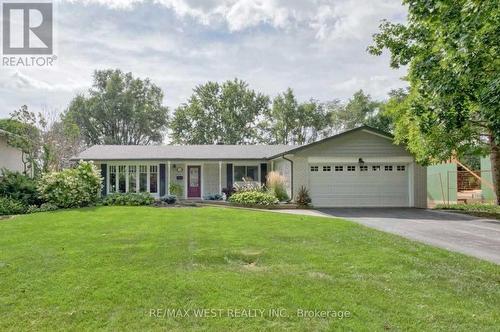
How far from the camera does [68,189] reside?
15.8 meters

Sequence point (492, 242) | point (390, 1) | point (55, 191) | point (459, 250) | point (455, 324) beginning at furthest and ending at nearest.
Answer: point (55, 191) < point (390, 1) < point (492, 242) < point (459, 250) < point (455, 324)

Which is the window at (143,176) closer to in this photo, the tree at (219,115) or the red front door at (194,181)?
the red front door at (194,181)

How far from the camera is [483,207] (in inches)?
637

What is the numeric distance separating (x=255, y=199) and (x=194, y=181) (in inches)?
233

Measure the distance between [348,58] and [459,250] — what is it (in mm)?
11500

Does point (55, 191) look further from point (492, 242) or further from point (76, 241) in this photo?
point (492, 242)

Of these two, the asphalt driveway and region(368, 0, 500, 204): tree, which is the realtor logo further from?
the asphalt driveway

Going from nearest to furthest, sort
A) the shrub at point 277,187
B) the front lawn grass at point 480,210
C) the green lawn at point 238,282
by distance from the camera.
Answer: the green lawn at point 238,282
the front lawn grass at point 480,210
the shrub at point 277,187

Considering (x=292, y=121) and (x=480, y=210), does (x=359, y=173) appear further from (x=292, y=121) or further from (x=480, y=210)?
(x=292, y=121)

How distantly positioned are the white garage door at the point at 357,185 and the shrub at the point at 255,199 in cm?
225

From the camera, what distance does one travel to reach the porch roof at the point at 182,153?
2091 cm

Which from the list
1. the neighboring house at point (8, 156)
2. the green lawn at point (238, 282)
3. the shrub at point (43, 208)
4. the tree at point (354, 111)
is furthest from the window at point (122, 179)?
the tree at point (354, 111)

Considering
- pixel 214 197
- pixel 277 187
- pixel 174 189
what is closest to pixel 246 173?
pixel 214 197

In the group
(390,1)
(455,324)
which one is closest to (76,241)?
(455,324)
